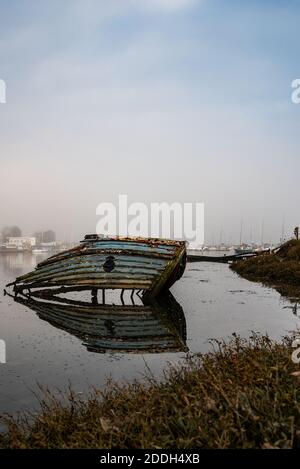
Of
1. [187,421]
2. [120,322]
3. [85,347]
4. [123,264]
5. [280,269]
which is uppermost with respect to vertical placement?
[123,264]

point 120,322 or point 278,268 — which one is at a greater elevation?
point 278,268

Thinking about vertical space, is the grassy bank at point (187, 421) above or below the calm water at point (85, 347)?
above

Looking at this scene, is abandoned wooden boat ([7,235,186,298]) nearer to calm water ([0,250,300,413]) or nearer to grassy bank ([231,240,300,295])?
calm water ([0,250,300,413])

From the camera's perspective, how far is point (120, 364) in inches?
344

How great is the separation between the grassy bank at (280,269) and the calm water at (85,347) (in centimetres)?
606

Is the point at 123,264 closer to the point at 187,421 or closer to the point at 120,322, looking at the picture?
the point at 120,322

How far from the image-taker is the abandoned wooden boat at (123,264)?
18797 millimetres

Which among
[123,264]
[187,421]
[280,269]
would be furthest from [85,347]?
[280,269]

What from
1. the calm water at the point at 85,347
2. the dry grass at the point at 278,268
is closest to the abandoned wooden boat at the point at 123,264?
the calm water at the point at 85,347

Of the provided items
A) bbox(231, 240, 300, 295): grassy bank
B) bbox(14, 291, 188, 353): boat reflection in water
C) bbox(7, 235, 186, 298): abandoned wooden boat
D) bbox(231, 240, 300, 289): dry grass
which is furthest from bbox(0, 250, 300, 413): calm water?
bbox(231, 240, 300, 289): dry grass

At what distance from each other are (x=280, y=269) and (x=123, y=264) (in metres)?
14.4

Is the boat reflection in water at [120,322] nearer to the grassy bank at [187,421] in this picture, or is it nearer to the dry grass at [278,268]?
the grassy bank at [187,421]

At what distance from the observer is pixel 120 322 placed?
45.4 ft
